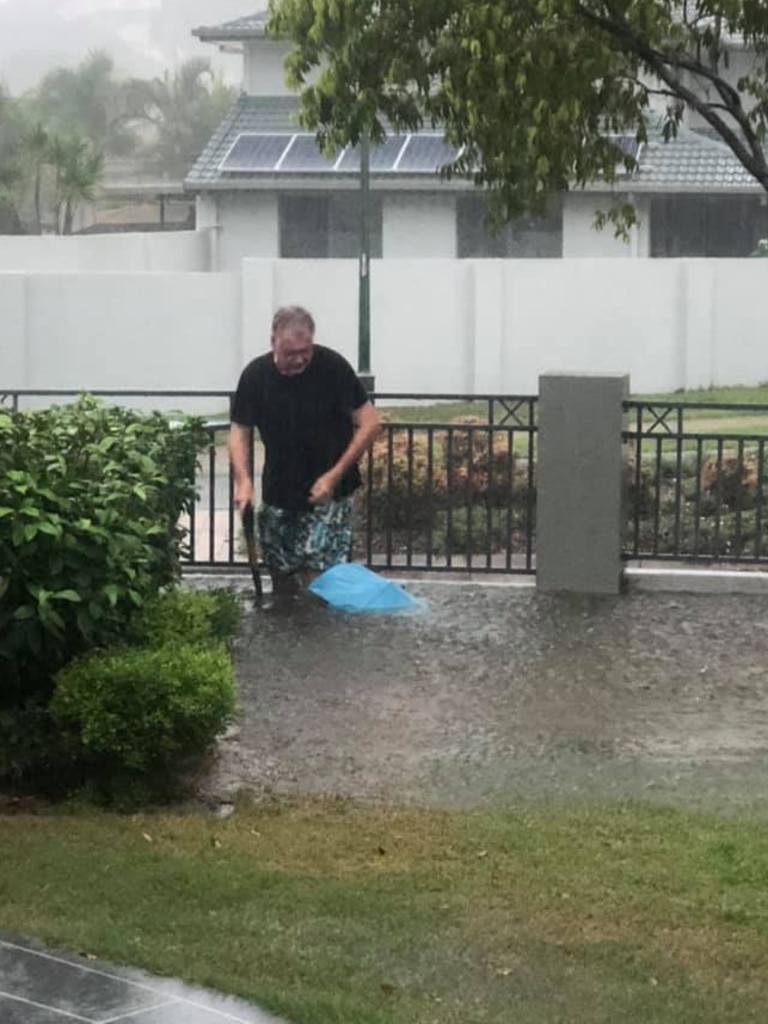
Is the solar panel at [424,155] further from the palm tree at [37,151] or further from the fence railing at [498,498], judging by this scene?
the fence railing at [498,498]

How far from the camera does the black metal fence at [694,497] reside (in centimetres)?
1013

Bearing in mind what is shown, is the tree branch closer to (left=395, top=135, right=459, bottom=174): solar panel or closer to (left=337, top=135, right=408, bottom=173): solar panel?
(left=395, top=135, right=459, bottom=174): solar panel

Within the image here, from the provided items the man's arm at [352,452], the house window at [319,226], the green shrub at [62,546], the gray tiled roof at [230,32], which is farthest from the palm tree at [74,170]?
the green shrub at [62,546]

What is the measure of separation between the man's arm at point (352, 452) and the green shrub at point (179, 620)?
852 millimetres

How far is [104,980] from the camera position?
4.52 meters

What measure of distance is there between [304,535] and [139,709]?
3.30m

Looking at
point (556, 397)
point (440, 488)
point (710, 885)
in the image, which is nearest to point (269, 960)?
point (710, 885)

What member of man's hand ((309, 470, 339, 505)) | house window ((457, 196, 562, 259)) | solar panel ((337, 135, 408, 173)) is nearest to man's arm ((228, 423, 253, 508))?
man's hand ((309, 470, 339, 505))

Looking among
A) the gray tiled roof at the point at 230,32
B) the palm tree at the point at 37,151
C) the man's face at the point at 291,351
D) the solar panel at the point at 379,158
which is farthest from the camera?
the palm tree at the point at 37,151

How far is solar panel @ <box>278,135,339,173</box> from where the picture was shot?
3228 cm

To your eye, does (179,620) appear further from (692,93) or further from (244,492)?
(692,93)

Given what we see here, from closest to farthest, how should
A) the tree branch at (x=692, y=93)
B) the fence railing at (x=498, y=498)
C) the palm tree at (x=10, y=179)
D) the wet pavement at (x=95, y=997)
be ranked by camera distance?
the wet pavement at (x=95, y=997) → the tree branch at (x=692, y=93) → the fence railing at (x=498, y=498) → the palm tree at (x=10, y=179)

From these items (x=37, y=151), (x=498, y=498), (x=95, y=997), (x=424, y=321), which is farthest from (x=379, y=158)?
(x=95, y=997)

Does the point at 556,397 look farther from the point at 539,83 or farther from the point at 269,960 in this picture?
the point at 269,960
